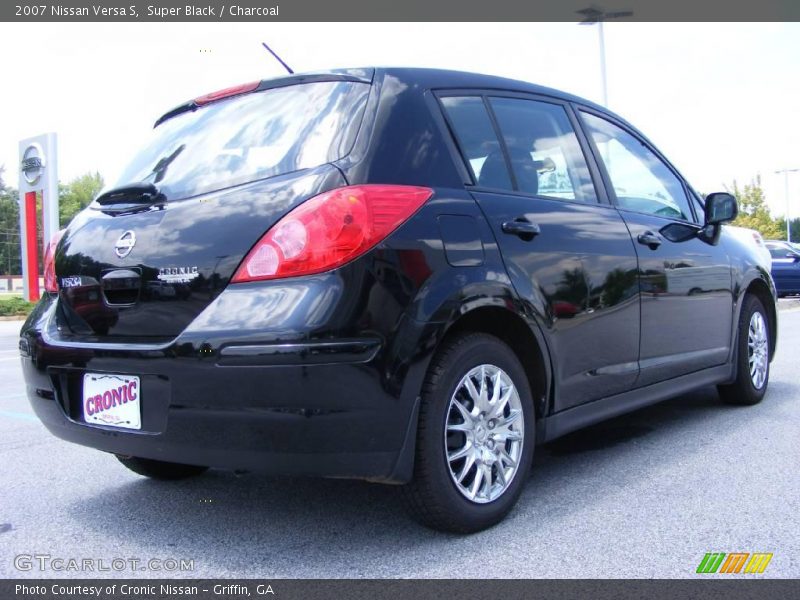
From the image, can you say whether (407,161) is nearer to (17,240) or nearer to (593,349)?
(593,349)

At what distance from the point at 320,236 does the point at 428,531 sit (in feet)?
3.81

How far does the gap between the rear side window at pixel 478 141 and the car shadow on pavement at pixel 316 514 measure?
1.25 m

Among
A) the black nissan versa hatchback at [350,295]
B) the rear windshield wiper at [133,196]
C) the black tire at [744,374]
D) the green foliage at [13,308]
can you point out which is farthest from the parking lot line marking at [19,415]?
the green foliage at [13,308]

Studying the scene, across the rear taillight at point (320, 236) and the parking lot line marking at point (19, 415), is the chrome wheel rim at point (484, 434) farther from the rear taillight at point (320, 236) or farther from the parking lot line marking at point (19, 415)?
the parking lot line marking at point (19, 415)

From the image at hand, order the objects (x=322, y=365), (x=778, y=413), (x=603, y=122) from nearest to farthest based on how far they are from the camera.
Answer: (x=322, y=365) → (x=603, y=122) → (x=778, y=413)

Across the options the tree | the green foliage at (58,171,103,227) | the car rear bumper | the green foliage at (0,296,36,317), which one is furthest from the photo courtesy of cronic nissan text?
the green foliage at (58,171,103,227)

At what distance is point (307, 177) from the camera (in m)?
2.59

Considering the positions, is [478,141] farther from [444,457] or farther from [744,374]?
[744,374]

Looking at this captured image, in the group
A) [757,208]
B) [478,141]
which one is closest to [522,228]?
[478,141]

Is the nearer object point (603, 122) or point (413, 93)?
point (413, 93)

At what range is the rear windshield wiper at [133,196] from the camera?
2.90 meters

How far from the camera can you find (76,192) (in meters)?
82.1
